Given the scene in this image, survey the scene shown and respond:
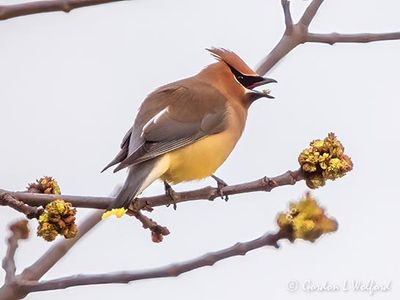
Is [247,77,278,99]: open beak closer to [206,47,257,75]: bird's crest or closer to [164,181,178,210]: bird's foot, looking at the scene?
[206,47,257,75]: bird's crest

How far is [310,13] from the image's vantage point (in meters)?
3.05

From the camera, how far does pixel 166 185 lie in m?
3.20

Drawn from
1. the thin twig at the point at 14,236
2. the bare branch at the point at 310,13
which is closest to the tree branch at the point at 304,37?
the bare branch at the point at 310,13

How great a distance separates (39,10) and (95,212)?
3.43ft

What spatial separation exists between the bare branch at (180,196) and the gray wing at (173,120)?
0.34 m

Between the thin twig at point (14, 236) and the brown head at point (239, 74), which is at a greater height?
the brown head at point (239, 74)

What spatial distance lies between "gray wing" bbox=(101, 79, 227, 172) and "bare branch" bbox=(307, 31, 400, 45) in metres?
Answer: 0.68

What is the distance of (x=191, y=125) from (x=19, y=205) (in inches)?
57.6

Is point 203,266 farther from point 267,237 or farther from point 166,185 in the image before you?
point 166,185

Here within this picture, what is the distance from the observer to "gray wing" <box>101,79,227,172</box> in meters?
3.18

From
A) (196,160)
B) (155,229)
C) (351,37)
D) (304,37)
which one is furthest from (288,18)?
(155,229)

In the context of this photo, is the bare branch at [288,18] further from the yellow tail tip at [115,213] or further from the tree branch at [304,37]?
the yellow tail tip at [115,213]

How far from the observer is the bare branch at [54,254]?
2.38 m

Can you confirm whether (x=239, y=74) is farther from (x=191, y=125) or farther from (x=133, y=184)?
(x=133, y=184)
